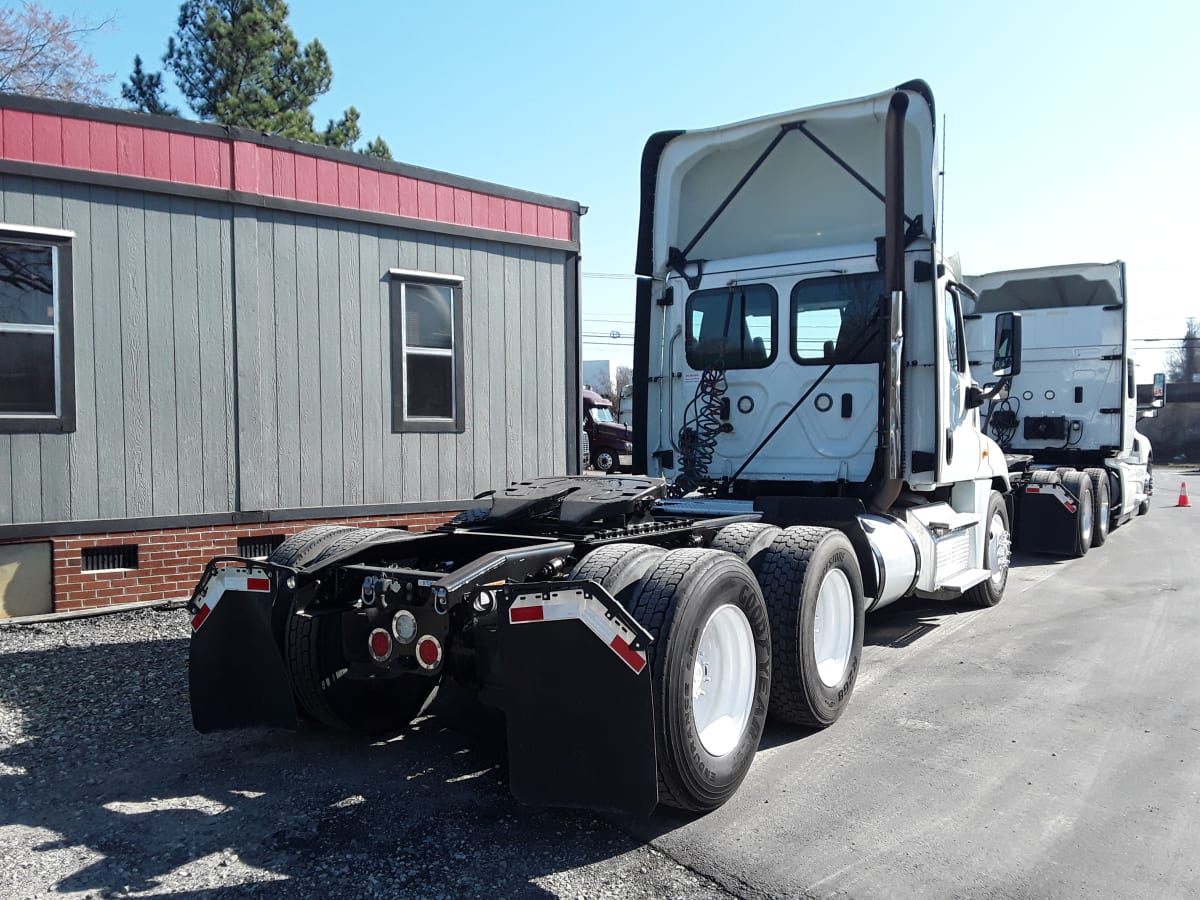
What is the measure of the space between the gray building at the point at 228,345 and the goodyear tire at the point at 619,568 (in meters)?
4.97

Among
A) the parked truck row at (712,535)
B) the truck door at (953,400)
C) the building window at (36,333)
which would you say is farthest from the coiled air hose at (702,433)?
the building window at (36,333)

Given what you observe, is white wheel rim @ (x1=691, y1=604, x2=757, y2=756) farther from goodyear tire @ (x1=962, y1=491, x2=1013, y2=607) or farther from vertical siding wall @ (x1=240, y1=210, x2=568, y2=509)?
vertical siding wall @ (x1=240, y1=210, x2=568, y2=509)

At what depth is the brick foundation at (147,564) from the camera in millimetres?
7023

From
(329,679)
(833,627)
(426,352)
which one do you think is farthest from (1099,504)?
(329,679)

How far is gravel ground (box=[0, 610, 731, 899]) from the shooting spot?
319 cm

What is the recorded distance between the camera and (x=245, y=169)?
312 inches

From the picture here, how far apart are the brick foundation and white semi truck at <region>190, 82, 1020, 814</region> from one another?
243 centimetres

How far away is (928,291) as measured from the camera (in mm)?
6449

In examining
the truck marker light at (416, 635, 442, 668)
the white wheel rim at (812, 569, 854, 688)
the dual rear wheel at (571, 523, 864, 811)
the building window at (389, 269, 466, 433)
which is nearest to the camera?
the dual rear wheel at (571, 523, 864, 811)

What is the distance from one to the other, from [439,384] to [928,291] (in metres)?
4.82

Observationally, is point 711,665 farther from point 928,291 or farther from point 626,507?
point 928,291

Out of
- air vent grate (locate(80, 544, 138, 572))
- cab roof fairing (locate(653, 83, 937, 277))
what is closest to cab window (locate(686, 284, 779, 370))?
cab roof fairing (locate(653, 83, 937, 277))

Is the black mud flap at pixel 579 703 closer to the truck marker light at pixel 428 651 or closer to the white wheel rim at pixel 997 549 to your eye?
the truck marker light at pixel 428 651

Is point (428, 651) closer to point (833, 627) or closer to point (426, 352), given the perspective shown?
point (833, 627)
